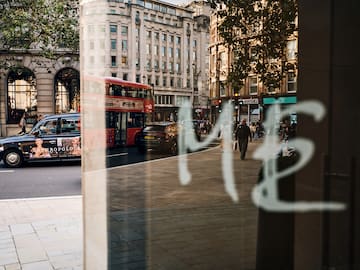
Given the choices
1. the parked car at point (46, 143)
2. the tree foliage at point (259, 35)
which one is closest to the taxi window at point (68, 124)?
the parked car at point (46, 143)

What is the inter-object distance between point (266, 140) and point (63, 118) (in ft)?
39.5

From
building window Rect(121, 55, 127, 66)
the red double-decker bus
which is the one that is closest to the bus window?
the red double-decker bus

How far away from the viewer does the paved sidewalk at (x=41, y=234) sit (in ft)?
15.0

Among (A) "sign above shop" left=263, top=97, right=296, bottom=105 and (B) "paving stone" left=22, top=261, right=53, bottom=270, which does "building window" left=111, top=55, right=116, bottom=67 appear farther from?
(B) "paving stone" left=22, top=261, right=53, bottom=270

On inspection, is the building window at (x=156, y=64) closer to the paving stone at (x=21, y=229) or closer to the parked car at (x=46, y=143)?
the paving stone at (x=21, y=229)

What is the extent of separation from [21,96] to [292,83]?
28.4 m

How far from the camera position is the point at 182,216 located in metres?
3.05

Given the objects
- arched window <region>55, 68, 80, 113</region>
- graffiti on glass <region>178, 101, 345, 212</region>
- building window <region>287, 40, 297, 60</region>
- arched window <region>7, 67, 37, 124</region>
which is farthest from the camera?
arched window <region>55, 68, 80, 113</region>

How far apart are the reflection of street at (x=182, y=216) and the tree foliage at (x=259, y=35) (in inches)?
16.8

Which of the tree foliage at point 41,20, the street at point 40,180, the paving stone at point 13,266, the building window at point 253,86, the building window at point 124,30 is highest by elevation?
the tree foliage at point 41,20

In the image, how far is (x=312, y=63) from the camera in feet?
6.53

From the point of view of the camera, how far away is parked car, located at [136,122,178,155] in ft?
9.01

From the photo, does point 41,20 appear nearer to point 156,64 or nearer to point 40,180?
point 40,180

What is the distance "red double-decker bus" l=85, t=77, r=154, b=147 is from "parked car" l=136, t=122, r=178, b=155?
3.1 inches
